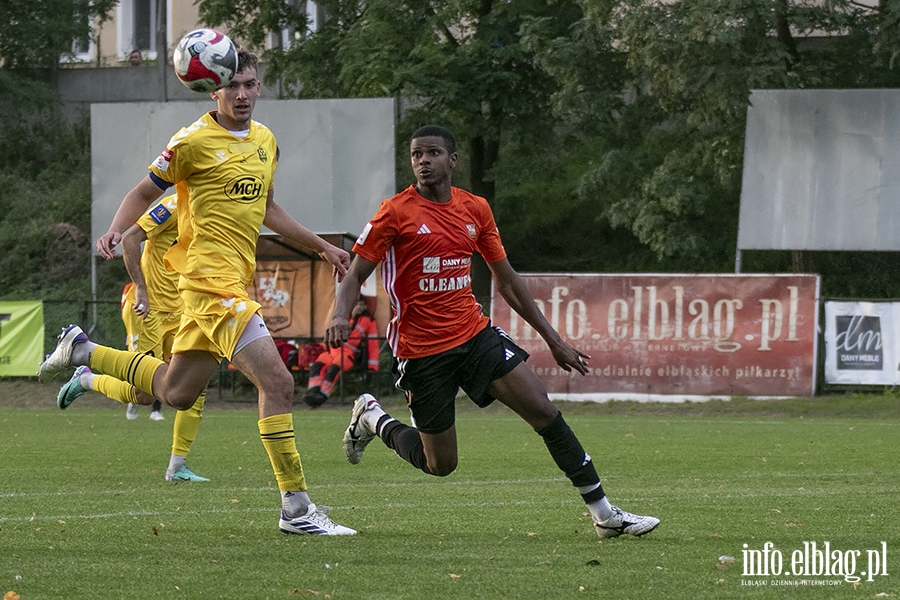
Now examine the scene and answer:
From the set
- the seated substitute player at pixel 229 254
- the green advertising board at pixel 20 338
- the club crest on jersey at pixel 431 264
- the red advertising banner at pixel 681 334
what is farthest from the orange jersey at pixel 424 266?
the green advertising board at pixel 20 338

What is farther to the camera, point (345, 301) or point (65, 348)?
point (65, 348)

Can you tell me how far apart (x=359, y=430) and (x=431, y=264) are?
155 cm

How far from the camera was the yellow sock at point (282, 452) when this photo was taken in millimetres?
6344

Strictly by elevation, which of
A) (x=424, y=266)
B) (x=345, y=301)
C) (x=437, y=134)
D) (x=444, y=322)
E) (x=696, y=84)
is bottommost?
(x=444, y=322)

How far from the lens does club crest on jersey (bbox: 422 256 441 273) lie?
6.34 m

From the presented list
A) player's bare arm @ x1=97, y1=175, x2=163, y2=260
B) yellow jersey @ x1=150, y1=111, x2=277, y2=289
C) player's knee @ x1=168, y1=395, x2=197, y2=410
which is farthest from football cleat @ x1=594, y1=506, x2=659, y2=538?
player's bare arm @ x1=97, y1=175, x2=163, y2=260

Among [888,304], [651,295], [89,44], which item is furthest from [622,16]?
[89,44]

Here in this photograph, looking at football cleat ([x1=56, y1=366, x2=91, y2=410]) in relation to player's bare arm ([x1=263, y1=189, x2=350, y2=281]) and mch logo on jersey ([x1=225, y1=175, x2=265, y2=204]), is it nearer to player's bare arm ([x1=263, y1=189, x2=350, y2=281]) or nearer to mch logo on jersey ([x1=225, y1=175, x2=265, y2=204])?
player's bare arm ([x1=263, y1=189, x2=350, y2=281])

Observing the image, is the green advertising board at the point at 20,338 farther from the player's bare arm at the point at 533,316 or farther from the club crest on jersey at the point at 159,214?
the player's bare arm at the point at 533,316

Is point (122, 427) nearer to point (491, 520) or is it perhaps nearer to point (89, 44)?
point (491, 520)

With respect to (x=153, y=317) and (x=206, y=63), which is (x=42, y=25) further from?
(x=206, y=63)

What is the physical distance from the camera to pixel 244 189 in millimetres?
6730

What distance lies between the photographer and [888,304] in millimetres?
18953

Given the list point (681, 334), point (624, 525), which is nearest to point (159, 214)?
point (624, 525)
